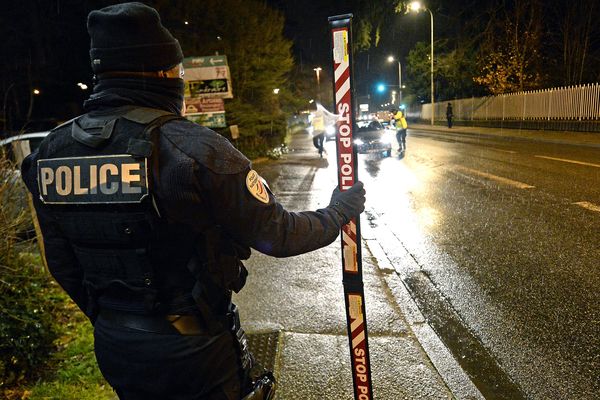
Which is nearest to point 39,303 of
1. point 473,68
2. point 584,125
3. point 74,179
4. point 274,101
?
point 74,179

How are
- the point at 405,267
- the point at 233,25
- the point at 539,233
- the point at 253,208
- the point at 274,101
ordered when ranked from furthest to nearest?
1. the point at 274,101
2. the point at 233,25
3. the point at 539,233
4. the point at 405,267
5. the point at 253,208

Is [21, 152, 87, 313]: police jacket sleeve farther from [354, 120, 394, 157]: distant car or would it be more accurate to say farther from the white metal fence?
the white metal fence

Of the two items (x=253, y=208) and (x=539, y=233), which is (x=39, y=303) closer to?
(x=253, y=208)

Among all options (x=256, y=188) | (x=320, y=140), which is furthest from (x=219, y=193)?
(x=320, y=140)

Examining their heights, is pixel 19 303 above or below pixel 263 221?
below

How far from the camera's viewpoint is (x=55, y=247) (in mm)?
1809

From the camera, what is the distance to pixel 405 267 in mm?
5629

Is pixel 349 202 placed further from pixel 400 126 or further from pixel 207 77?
pixel 400 126

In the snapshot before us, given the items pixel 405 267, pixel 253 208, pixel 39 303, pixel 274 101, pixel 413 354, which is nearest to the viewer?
pixel 253 208

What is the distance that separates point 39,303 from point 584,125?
22132 mm

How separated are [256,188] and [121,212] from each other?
44cm

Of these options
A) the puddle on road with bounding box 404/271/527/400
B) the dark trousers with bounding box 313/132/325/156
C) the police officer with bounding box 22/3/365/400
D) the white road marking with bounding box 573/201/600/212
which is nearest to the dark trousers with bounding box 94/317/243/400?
the police officer with bounding box 22/3/365/400

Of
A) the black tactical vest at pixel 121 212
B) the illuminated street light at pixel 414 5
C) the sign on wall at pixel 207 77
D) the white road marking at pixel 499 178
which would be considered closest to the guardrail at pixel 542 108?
the illuminated street light at pixel 414 5

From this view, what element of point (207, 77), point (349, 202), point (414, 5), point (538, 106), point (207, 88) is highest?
point (414, 5)
